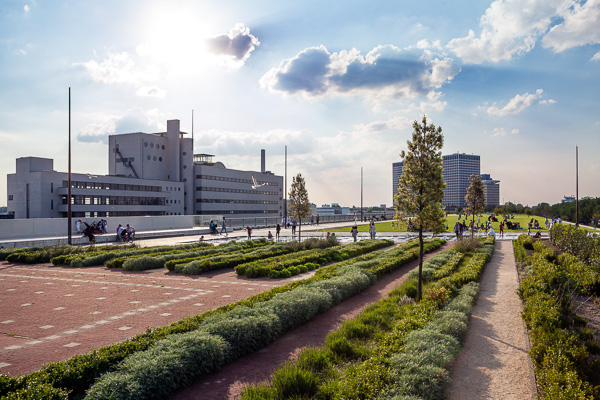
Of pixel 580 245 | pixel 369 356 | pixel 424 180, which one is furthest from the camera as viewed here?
pixel 580 245

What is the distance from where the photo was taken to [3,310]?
1084 cm

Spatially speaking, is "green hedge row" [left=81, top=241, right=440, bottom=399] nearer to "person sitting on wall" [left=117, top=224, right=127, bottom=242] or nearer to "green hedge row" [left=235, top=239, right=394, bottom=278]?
"green hedge row" [left=235, top=239, right=394, bottom=278]

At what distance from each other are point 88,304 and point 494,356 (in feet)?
35.9

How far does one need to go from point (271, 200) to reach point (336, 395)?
101122 mm

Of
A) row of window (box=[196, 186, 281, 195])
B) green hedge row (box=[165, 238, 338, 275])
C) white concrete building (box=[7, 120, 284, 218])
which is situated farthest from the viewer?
row of window (box=[196, 186, 281, 195])

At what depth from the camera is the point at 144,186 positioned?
7412 centimetres

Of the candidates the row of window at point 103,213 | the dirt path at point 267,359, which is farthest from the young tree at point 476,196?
the row of window at point 103,213

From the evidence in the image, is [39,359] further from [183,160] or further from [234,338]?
[183,160]

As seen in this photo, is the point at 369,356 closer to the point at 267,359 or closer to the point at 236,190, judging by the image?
the point at 267,359

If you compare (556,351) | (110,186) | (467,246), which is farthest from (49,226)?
(110,186)

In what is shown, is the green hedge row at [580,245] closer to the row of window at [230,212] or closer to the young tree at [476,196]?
the young tree at [476,196]

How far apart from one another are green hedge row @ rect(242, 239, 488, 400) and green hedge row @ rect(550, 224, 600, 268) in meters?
11.0

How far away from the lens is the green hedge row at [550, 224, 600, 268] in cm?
1728

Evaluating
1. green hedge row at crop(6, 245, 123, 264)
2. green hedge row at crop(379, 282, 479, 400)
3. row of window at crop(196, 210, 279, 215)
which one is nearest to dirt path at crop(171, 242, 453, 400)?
→ green hedge row at crop(379, 282, 479, 400)
